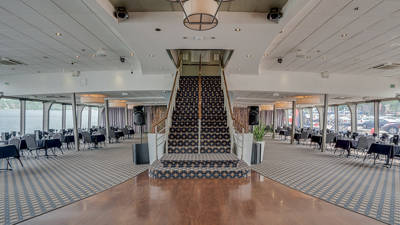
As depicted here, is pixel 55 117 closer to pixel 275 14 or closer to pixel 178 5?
pixel 178 5

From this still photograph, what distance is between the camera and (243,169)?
4.70m

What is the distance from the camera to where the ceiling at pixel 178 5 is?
3.83 meters

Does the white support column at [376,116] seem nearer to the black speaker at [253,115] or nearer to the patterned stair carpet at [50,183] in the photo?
the black speaker at [253,115]

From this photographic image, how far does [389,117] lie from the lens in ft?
38.1

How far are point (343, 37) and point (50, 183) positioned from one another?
8.58 m

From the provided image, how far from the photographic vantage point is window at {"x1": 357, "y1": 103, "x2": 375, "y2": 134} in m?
12.8

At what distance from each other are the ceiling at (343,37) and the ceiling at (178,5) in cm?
91

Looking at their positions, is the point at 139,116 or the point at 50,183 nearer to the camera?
the point at 50,183

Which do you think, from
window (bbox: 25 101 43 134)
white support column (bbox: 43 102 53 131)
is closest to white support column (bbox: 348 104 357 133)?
window (bbox: 25 101 43 134)

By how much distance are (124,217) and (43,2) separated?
4.27m

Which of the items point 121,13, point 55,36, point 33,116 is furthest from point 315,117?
point 33,116

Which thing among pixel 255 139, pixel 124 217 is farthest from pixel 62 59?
pixel 255 139

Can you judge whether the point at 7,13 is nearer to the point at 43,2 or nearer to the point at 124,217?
the point at 43,2

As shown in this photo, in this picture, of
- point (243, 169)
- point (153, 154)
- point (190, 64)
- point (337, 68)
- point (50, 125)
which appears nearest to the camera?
point (243, 169)
